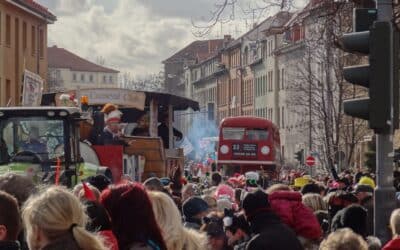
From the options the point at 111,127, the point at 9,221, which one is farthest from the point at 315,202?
the point at 111,127

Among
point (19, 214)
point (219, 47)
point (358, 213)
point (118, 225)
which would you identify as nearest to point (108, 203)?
point (118, 225)

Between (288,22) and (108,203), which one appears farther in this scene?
(288,22)

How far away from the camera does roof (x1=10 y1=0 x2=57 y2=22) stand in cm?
5669

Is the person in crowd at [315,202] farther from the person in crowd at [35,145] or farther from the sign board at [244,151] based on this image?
the sign board at [244,151]

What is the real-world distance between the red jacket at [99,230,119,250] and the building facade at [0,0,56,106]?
45283 millimetres

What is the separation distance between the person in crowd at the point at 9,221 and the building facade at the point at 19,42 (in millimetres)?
45697

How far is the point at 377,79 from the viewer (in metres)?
10.2

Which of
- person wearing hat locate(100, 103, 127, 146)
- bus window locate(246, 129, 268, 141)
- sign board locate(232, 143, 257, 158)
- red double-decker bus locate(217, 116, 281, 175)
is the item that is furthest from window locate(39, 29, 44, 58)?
person wearing hat locate(100, 103, 127, 146)

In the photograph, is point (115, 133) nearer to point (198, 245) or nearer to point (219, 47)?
point (198, 245)

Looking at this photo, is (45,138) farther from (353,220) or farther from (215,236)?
(215,236)

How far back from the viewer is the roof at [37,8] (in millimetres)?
56694

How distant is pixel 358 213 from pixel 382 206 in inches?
11.9

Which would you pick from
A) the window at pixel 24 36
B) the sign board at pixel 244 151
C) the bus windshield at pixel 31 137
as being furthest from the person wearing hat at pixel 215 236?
the window at pixel 24 36

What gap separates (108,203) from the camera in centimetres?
675
